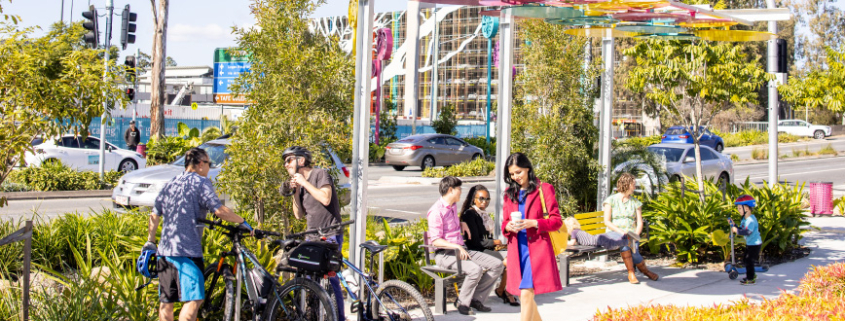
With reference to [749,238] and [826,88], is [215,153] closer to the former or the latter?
[749,238]

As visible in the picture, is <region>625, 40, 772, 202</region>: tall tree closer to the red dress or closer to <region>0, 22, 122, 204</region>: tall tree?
the red dress

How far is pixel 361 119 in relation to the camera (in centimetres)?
678

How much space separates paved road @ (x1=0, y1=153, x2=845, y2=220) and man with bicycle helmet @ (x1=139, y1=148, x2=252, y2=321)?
11.8ft

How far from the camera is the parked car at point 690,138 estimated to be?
128 feet

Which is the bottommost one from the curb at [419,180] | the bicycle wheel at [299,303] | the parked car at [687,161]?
the bicycle wheel at [299,303]

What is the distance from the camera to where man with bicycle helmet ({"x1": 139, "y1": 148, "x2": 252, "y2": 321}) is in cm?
523

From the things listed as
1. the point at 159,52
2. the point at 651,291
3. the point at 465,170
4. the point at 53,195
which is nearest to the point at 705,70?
the point at 651,291

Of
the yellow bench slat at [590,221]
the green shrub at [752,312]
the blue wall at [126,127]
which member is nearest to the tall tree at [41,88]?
the green shrub at [752,312]

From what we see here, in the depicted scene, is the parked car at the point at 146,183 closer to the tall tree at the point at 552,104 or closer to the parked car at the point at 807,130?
the tall tree at the point at 552,104

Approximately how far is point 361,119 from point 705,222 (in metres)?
5.17

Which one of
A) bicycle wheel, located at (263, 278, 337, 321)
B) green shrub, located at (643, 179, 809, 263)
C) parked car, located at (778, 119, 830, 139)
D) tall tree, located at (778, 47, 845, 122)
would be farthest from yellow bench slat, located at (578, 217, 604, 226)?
parked car, located at (778, 119, 830, 139)

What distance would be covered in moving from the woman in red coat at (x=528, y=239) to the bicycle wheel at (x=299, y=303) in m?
1.40

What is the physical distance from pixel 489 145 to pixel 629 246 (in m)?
27.1

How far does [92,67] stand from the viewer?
5504 millimetres
